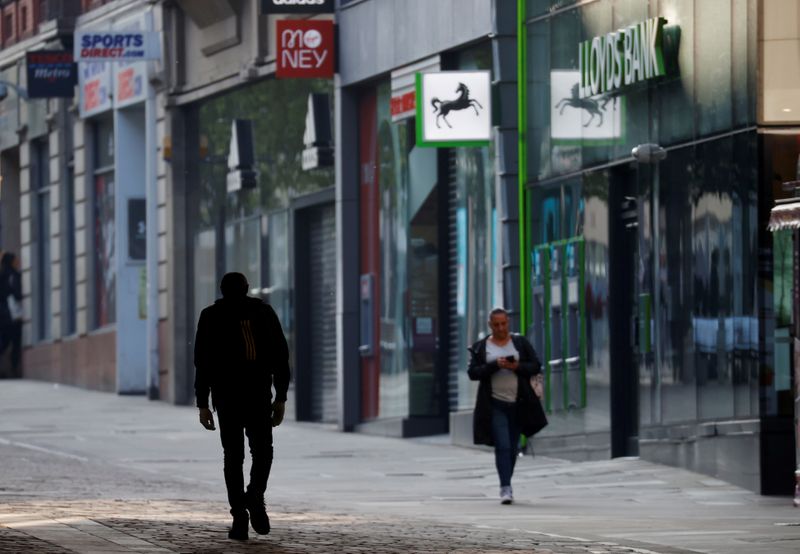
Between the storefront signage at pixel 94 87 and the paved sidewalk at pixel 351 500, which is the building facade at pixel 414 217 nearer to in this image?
the paved sidewalk at pixel 351 500

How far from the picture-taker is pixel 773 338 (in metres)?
19.2

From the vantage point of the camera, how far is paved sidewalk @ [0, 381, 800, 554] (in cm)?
1373

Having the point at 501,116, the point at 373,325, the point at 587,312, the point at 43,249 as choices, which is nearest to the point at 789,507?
the point at 587,312

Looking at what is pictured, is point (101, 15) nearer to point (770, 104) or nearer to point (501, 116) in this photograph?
point (501, 116)

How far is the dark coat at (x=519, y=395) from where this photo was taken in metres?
19.1

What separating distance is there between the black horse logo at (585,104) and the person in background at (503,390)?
4196 millimetres

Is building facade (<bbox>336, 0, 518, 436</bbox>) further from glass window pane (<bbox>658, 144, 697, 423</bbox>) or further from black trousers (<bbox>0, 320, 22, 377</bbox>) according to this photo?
black trousers (<bbox>0, 320, 22, 377</bbox>)

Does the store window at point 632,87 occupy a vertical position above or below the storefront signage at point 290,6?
below

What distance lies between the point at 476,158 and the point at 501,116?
3.83 ft

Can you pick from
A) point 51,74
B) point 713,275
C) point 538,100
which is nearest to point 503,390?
point 713,275

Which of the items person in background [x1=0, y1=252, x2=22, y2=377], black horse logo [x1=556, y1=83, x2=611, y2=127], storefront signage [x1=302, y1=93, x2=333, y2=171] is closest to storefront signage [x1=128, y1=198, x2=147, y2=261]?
person in background [x1=0, y1=252, x2=22, y2=377]

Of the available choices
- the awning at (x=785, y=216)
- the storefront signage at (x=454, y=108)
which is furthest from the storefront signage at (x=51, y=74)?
the awning at (x=785, y=216)

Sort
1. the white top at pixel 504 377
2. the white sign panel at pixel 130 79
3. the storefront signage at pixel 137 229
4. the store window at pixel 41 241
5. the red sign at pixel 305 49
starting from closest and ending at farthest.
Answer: the white top at pixel 504 377
the red sign at pixel 305 49
the white sign panel at pixel 130 79
the storefront signage at pixel 137 229
the store window at pixel 41 241

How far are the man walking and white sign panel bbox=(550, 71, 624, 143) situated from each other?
9243 mm
